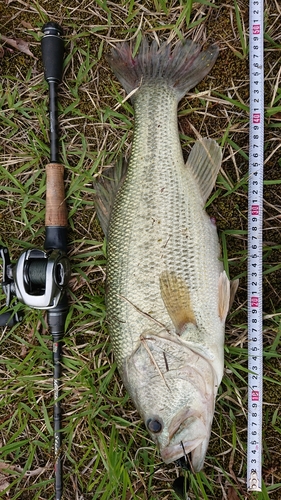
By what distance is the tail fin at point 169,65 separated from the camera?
2.83 meters

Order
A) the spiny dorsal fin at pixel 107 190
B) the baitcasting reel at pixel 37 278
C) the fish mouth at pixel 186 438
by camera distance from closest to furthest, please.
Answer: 1. the fish mouth at pixel 186 438
2. the baitcasting reel at pixel 37 278
3. the spiny dorsal fin at pixel 107 190

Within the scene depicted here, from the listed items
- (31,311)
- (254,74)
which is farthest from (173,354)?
(254,74)

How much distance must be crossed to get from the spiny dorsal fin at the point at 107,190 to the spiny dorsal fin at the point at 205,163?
448 millimetres

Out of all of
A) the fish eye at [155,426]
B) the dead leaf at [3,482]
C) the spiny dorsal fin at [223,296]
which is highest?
the spiny dorsal fin at [223,296]

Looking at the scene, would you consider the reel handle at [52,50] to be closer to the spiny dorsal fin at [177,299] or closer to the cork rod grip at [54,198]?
the cork rod grip at [54,198]

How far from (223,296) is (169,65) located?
1490 millimetres

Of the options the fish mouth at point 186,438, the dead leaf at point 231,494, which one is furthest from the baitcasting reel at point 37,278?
the dead leaf at point 231,494

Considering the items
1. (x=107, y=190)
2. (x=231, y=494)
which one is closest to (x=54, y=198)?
(x=107, y=190)

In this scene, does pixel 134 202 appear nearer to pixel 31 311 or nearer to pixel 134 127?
pixel 134 127

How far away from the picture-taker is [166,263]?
8.37ft

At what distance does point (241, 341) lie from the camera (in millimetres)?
2838

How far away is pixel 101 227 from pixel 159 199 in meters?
0.58

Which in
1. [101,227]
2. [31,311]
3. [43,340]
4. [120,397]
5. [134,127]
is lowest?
[120,397]

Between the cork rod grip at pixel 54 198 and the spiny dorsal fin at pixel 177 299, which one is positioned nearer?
the spiny dorsal fin at pixel 177 299
